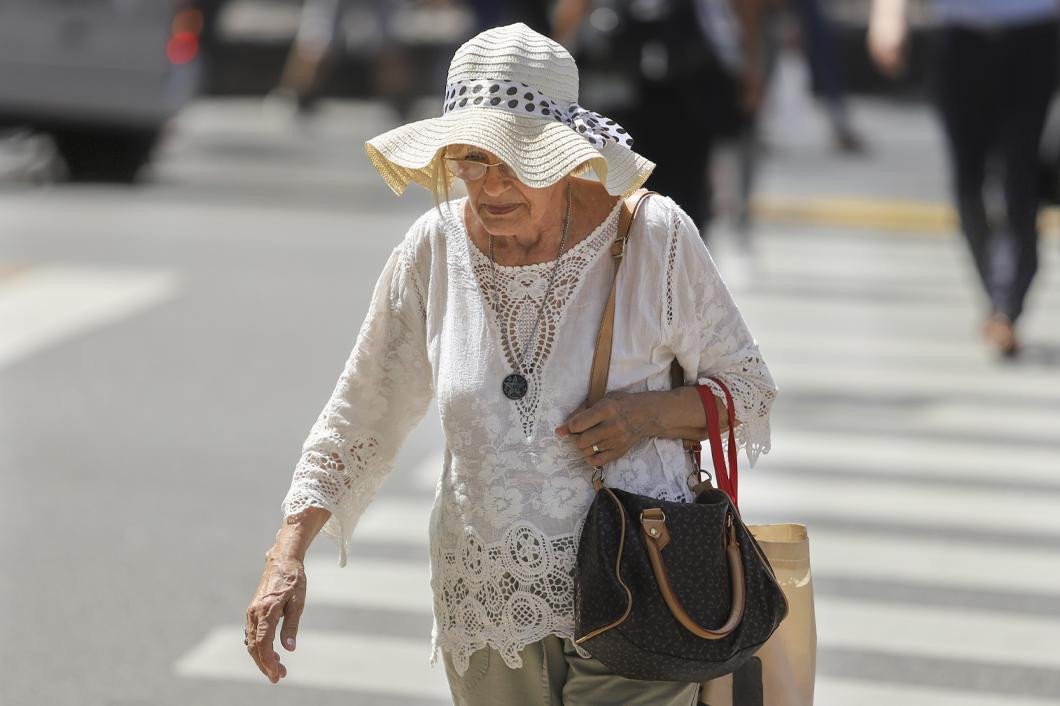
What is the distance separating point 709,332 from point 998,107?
18.8ft

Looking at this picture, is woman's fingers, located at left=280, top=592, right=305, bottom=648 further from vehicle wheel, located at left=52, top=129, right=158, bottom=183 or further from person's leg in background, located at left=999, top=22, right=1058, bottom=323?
vehicle wheel, located at left=52, top=129, right=158, bottom=183

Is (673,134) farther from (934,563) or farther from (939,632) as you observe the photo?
(939,632)

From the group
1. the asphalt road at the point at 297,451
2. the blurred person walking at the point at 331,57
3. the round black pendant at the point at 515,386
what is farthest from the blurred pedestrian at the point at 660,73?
the blurred person walking at the point at 331,57

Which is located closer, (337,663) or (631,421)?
(631,421)

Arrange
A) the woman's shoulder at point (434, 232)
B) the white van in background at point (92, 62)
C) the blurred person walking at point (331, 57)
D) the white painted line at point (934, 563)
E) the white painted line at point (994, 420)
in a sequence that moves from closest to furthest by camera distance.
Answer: the woman's shoulder at point (434, 232) < the white painted line at point (934, 563) < the white painted line at point (994, 420) < the white van in background at point (92, 62) < the blurred person walking at point (331, 57)

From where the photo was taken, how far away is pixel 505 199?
306 cm

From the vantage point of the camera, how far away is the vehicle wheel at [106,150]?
1470 cm

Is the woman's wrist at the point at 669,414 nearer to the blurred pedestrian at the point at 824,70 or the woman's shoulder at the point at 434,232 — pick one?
the woman's shoulder at the point at 434,232

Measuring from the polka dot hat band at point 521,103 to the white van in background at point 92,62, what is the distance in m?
11.1

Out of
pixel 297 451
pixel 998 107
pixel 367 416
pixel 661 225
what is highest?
pixel 661 225

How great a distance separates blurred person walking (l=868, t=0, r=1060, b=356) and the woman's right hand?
19.5ft

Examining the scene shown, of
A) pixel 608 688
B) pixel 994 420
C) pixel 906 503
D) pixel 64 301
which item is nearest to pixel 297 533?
pixel 608 688

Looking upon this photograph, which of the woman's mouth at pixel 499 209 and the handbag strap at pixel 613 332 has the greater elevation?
the woman's mouth at pixel 499 209

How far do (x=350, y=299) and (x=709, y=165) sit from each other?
3.36 meters
